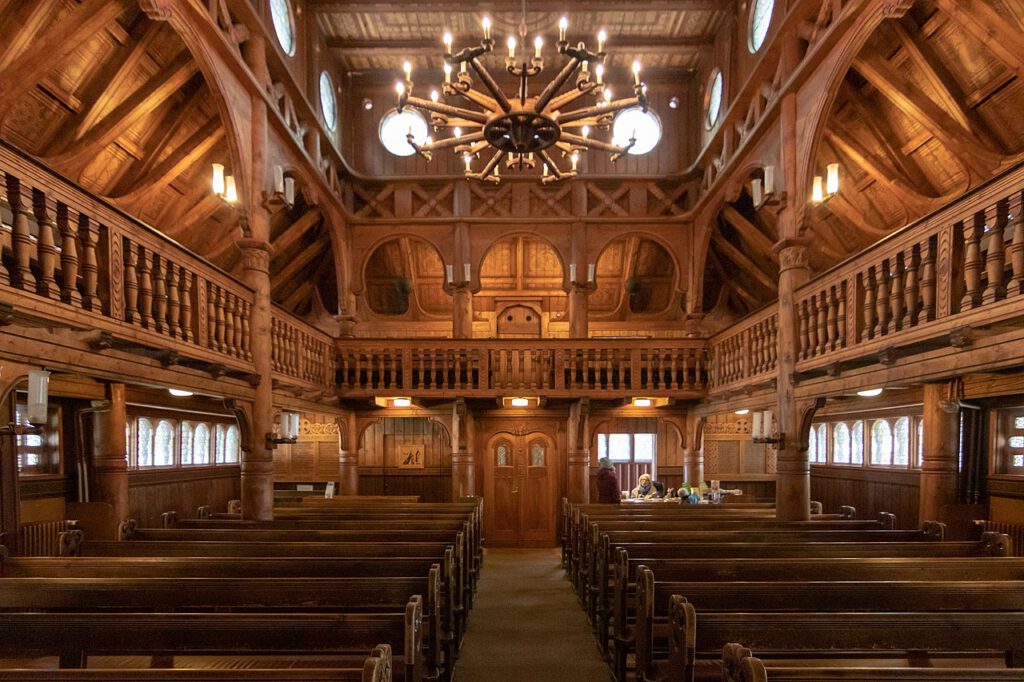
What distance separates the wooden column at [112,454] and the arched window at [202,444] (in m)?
5.65

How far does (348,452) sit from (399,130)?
7.58 meters

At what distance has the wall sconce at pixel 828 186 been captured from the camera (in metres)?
8.09

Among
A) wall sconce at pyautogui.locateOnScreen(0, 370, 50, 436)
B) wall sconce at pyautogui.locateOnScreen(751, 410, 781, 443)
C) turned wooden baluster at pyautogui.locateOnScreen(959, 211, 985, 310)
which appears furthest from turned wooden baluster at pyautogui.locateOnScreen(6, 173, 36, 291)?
wall sconce at pyautogui.locateOnScreen(751, 410, 781, 443)

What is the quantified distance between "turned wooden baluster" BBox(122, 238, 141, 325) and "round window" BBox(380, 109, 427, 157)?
9.80 meters

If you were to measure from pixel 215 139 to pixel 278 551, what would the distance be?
7.21m

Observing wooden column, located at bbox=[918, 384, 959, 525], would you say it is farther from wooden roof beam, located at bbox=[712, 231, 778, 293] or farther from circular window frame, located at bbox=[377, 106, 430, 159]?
circular window frame, located at bbox=[377, 106, 430, 159]

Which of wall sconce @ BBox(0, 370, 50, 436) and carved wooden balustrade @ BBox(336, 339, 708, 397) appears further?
carved wooden balustrade @ BBox(336, 339, 708, 397)

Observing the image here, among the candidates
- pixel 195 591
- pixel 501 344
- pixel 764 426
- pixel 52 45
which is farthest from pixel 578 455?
pixel 52 45

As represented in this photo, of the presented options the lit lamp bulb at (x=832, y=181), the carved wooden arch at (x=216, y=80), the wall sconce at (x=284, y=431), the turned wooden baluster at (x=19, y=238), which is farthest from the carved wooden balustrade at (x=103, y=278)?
the lit lamp bulb at (x=832, y=181)

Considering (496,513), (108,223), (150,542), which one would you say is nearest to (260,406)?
(150,542)

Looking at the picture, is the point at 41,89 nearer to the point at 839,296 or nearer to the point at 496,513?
the point at 839,296

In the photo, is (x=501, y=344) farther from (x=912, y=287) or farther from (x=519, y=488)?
(x=912, y=287)

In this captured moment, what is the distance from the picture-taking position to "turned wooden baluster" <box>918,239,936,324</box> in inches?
220

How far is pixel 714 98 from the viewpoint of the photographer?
1357 centimetres
